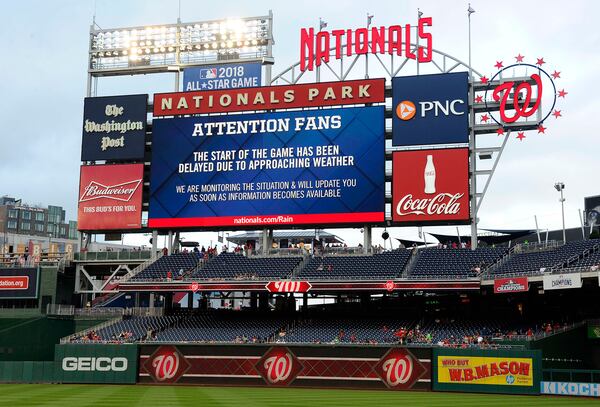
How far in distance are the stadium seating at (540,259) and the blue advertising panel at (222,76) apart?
17.2m

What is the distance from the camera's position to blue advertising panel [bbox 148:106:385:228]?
41688 millimetres

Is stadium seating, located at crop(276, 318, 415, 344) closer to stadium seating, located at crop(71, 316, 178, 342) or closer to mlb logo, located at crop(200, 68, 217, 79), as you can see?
stadium seating, located at crop(71, 316, 178, 342)

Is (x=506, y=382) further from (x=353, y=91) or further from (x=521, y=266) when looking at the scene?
(x=353, y=91)

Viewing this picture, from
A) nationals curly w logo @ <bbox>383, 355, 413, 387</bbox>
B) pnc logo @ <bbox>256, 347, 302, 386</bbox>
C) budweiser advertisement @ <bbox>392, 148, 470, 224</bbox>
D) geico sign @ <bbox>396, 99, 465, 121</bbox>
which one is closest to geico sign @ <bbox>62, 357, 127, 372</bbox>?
pnc logo @ <bbox>256, 347, 302, 386</bbox>

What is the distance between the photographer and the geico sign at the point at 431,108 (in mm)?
41188

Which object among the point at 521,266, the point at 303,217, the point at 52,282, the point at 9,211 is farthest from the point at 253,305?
the point at 9,211

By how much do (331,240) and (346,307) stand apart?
41.5 feet

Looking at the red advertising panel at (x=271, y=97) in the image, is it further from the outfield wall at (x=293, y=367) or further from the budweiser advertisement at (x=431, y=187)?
the outfield wall at (x=293, y=367)

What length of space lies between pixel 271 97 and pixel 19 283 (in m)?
18.3

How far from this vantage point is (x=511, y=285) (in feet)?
114

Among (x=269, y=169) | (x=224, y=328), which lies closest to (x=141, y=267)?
(x=224, y=328)

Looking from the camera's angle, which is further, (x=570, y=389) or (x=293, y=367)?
(x=293, y=367)

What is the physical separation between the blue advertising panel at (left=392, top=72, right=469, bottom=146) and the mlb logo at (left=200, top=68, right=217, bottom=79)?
35.2 ft

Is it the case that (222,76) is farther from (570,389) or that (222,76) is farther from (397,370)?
(570,389)
